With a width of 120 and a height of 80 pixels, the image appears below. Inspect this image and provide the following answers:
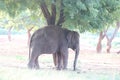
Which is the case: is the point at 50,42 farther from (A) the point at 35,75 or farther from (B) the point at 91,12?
(A) the point at 35,75

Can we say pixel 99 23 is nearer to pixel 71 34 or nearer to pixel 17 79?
pixel 71 34

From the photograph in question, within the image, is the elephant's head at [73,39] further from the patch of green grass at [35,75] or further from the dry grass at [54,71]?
the patch of green grass at [35,75]

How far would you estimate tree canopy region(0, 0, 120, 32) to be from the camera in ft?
53.3

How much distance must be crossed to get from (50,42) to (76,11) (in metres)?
1.98

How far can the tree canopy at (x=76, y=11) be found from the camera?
16234 millimetres

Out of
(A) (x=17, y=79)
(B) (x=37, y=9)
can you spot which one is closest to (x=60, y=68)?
(B) (x=37, y=9)

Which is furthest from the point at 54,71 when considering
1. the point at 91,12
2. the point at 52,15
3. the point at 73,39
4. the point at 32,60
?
the point at 52,15

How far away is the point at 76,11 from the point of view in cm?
1622

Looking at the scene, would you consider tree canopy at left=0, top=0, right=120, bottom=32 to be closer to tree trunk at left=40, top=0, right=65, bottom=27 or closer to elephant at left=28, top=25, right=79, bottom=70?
tree trunk at left=40, top=0, right=65, bottom=27

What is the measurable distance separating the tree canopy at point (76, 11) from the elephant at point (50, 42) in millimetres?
736

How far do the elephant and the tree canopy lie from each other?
0.74 m

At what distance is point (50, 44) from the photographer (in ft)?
56.3

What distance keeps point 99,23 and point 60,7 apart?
6.55 feet

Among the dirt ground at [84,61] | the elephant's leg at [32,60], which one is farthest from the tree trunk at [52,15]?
the dirt ground at [84,61]
